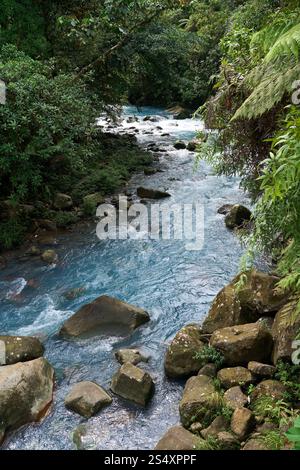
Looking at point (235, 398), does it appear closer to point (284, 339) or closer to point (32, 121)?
point (284, 339)

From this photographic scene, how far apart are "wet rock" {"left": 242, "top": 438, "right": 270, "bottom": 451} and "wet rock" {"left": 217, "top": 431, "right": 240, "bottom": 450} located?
12cm

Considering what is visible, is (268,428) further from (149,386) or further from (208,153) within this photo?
(208,153)

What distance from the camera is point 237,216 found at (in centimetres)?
784

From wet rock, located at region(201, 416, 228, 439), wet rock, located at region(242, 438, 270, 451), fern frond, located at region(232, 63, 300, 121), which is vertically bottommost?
wet rock, located at region(201, 416, 228, 439)

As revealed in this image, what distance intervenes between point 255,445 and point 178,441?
0.64 metres

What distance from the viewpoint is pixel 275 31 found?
3.37m

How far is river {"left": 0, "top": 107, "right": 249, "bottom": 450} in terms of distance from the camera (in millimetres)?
3980

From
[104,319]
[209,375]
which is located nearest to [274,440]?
[209,375]

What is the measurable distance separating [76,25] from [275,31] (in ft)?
23.0

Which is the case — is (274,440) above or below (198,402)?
above

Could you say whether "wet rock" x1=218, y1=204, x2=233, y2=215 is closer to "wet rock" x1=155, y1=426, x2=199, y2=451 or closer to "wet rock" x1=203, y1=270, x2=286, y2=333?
"wet rock" x1=203, y1=270, x2=286, y2=333

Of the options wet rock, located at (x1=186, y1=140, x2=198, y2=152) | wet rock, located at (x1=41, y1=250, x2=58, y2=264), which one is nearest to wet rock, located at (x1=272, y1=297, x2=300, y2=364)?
wet rock, located at (x1=41, y1=250, x2=58, y2=264)
